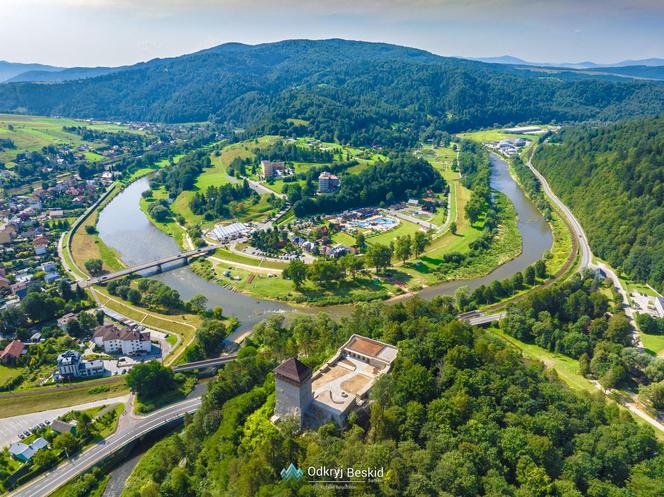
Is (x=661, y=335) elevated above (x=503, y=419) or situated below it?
below

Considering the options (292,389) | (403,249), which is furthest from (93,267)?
(292,389)

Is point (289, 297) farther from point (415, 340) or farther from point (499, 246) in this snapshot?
point (499, 246)

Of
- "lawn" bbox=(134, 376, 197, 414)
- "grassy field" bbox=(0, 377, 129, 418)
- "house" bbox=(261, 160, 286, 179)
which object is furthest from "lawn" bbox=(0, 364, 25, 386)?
"house" bbox=(261, 160, 286, 179)

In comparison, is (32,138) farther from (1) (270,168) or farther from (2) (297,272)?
(2) (297,272)

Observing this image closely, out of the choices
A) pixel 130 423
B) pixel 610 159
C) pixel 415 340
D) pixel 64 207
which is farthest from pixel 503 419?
pixel 64 207

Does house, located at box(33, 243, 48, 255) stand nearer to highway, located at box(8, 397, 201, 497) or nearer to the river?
the river

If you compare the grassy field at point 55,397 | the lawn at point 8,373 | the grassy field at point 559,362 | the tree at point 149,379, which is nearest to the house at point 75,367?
the grassy field at point 55,397

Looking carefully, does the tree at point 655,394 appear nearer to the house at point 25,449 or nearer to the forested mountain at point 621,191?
the forested mountain at point 621,191
